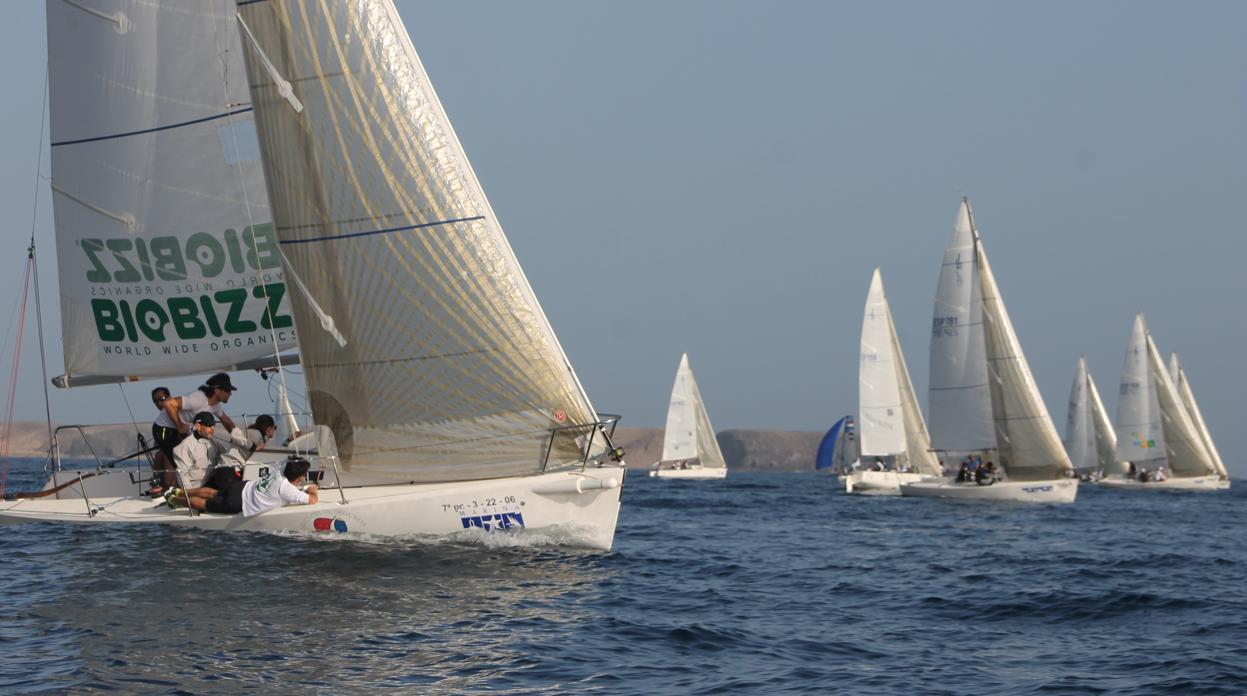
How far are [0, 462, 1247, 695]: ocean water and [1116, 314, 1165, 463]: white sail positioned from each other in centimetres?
5266

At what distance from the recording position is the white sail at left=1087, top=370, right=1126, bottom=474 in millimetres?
78750

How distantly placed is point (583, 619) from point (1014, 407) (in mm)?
33307

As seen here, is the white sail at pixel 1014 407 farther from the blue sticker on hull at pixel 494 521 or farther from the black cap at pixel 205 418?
the black cap at pixel 205 418

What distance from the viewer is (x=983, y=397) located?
4400 centimetres

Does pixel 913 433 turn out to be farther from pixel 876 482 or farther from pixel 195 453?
pixel 195 453

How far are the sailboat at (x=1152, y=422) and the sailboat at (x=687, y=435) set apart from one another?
77.2 ft

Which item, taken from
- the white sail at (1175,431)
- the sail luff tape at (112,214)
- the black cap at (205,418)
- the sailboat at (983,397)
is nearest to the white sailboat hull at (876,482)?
the sailboat at (983,397)

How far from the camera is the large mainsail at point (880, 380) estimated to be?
182ft

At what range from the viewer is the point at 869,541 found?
2416 cm

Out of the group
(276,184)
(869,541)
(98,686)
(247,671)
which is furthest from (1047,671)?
(869,541)

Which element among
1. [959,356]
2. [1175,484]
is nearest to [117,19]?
[959,356]

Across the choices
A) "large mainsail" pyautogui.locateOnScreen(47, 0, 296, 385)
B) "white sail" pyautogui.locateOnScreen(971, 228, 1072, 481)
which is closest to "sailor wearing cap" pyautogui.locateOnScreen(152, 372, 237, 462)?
"large mainsail" pyautogui.locateOnScreen(47, 0, 296, 385)

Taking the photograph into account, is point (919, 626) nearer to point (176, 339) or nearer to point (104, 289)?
point (176, 339)

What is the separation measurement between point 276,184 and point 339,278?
149 cm
